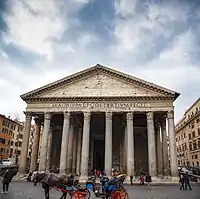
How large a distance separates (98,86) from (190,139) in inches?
1152

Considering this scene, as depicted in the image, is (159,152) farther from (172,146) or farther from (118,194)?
(118,194)

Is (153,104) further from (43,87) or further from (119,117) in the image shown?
(43,87)

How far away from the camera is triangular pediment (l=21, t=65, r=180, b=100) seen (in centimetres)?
2327

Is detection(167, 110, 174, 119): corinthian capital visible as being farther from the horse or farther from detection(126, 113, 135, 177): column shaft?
the horse

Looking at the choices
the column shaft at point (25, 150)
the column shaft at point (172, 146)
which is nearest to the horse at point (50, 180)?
the column shaft at point (172, 146)

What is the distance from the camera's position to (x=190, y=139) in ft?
146

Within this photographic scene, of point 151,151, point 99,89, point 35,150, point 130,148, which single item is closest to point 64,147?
point 35,150

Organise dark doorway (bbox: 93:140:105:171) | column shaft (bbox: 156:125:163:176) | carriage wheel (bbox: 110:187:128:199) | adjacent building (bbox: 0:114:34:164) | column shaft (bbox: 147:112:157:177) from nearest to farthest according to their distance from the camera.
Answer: carriage wheel (bbox: 110:187:128:199) → column shaft (bbox: 147:112:157:177) → column shaft (bbox: 156:125:163:176) → dark doorway (bbox: 93:140:105:171) → adjacent building (bbox: 0:114:34:164)

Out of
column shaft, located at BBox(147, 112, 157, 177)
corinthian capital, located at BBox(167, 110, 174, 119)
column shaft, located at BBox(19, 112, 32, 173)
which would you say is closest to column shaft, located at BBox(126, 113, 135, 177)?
column shaft, located at BBox(147, 112, 157, 177)

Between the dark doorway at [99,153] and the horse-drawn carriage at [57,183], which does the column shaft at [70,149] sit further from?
the horse-drawn carriage at [57,183]

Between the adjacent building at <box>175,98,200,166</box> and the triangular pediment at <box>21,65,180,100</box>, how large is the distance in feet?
68.9

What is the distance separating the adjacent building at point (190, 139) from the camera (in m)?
40.2

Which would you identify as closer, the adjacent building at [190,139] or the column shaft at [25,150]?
the column shaft at [25,150]

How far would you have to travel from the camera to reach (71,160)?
24.9 metres
